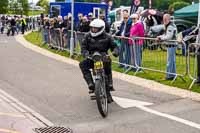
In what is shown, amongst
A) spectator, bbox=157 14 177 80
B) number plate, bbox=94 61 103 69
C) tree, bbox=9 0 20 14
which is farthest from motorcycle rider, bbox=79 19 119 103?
tree, bbox=9 0 20 14

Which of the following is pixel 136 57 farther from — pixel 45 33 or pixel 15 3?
pixel 15 3

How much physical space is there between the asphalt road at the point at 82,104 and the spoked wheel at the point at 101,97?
0.12 m

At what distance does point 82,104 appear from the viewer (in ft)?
29.9

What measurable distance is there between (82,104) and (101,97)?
1089 mm

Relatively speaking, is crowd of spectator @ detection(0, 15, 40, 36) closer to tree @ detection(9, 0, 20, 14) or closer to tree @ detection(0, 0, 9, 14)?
tree @ detection(0, 0, 9, 14)

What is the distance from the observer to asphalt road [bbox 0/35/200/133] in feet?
24.3

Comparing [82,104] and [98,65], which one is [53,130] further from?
[82,104]

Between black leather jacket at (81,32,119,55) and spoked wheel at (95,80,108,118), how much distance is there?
2.69 feet

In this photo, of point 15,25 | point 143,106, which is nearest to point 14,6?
point 15,25

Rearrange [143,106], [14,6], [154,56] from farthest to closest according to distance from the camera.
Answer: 1. [14,6]
2. [154,56]
3. [143,106]

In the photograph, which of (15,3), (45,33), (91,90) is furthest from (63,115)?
(15,3)

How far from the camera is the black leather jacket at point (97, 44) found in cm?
879

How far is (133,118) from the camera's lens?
312 inches

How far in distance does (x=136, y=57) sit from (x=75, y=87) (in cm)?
271
